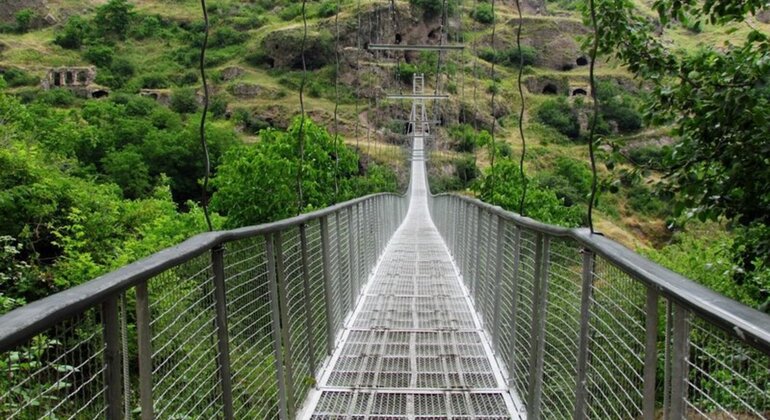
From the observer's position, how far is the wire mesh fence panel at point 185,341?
1.30 metres

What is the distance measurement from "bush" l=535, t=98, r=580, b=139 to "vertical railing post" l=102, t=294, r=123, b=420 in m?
44.3

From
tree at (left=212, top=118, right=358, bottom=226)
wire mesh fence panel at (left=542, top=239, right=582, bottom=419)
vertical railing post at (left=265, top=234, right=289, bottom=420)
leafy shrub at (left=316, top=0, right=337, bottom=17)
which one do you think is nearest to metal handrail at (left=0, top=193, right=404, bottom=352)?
vertical railing post at (left=265, top=234, right=289, bottom=420)

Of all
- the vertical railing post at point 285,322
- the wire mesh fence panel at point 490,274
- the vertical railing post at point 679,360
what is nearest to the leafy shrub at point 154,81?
the wire mesh fence panel at point 490,274

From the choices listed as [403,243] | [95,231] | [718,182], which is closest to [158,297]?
[718,182]

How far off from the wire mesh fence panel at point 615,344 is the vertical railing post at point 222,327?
89 cm

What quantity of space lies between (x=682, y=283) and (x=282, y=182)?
1440 centimetres

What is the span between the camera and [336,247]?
11.9ft

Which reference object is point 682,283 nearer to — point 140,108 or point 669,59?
point 669,59

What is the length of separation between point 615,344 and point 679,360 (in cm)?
54

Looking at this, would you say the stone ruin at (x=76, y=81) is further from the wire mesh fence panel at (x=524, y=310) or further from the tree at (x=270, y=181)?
the wire mesh fence panel at (x=524, y=310)

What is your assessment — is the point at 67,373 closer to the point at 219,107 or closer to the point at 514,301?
the point at 514,301

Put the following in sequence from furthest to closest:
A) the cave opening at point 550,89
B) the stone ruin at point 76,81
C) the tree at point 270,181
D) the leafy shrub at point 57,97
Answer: the cave opening at point 550,89 → the stone ruin at point 76,81 → the leafy shrub at point 57,97 → the tree at point 270,181

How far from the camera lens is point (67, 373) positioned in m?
0.87

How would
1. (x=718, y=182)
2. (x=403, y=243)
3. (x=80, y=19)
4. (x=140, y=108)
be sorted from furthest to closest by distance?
(x=80, y=19) → (x=140, y=108) → (x=403, y=243) → (x=718, y=182)
